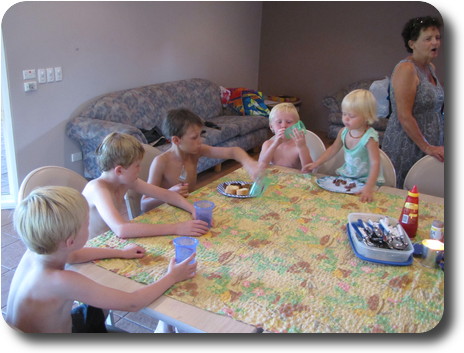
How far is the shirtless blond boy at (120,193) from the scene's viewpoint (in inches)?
59.9

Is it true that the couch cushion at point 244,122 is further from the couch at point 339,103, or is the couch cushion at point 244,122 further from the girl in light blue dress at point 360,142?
the girl in light blue dress at point 360,142

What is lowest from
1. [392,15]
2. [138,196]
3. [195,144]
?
[138,196]

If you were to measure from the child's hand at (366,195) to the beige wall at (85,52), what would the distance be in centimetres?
271

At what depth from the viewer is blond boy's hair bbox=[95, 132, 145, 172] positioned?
1.67 meters

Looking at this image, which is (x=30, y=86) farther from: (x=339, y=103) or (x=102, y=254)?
(x=339, y=103)

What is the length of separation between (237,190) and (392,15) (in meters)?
5.03

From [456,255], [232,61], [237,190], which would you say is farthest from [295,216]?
[232,61]

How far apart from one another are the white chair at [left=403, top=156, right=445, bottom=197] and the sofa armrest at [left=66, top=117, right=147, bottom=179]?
7.17 feet

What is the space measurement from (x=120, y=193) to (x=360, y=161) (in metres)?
Answer: 1.18

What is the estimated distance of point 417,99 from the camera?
7.50ft

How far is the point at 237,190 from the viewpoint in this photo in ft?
6.32

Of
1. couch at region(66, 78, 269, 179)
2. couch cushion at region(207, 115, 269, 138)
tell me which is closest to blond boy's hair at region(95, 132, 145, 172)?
couch at region(66, 78, 269, 179)

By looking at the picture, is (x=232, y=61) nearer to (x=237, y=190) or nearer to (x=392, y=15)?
(x=392, y=15)

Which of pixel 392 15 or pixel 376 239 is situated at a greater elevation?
pixel 392 15
